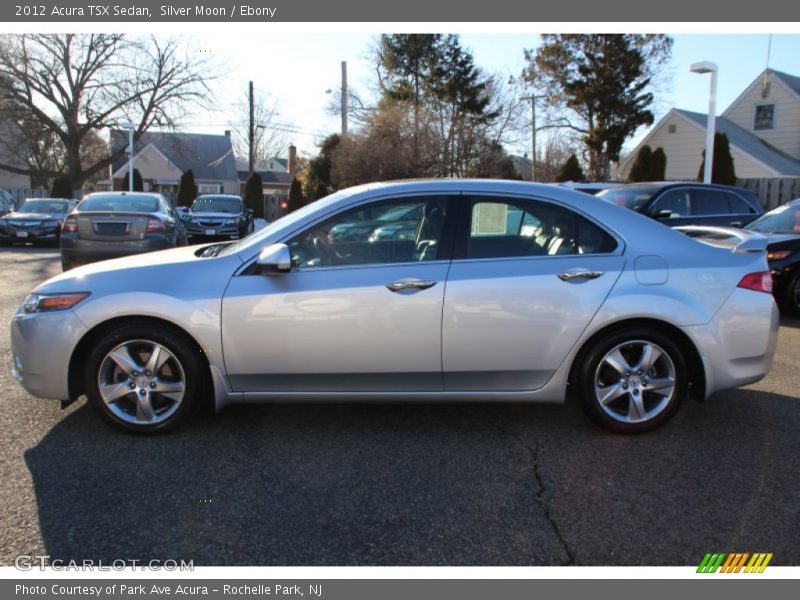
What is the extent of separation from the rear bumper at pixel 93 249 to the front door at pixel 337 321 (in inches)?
276

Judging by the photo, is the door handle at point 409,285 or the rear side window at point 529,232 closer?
the door handle at point 409,285

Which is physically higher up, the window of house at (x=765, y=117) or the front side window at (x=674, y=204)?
the window of house at (x=765, y=117)

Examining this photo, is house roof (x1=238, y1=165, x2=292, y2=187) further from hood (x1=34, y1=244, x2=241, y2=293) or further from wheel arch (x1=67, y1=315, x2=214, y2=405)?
wheel arch (x1=67, y1=315, x2=214, y2=405)

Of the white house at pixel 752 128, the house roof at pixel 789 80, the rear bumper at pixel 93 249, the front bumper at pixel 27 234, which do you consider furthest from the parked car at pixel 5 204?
the house roof at pixel 789 80

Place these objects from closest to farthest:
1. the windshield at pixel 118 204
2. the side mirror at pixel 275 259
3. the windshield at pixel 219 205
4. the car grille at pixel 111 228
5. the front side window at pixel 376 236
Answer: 1. the side mirror at pixel 275 259
2. the front side window at pixel 376 236
3. the car grille at pixel 111 228
4. the windshield at pixel 118 204
5. the windshield at pixel 219 205

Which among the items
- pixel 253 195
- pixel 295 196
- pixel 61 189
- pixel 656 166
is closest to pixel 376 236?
pixel 656 166

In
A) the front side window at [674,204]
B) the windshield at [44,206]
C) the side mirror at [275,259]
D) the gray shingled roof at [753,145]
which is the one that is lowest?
the side mirror at [275,259]

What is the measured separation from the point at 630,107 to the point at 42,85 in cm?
3244

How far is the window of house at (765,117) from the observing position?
101 ft

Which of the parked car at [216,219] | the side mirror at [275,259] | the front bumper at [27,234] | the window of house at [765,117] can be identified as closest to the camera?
the side mirror at [275,259]

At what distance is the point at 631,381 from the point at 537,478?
0.99 meters

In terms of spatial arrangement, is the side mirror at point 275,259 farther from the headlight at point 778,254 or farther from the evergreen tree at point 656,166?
the evergreen tree at point 656,166

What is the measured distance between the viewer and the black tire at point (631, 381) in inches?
161

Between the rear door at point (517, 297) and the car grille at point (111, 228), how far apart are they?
307 inches
